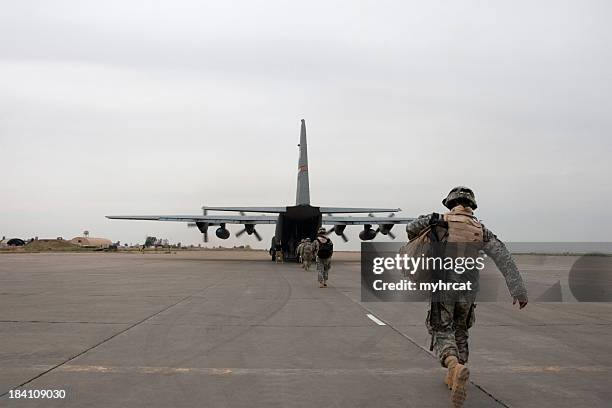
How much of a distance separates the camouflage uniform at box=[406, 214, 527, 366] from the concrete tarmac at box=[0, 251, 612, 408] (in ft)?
1.67

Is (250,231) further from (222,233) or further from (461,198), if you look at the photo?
(461,198)

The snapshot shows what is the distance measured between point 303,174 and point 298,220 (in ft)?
14.4

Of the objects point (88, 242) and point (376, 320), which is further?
point (88, 242)

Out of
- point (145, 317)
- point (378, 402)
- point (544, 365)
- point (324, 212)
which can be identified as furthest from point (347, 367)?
point (324, 212)

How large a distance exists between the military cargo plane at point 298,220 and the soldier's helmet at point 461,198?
28.3 metres

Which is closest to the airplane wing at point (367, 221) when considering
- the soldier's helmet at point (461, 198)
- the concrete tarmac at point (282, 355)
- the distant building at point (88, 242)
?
the concrete tarmac at point (282, 355)

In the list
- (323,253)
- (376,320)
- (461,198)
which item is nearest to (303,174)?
(323,253)

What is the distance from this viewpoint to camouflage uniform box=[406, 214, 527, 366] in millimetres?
5617

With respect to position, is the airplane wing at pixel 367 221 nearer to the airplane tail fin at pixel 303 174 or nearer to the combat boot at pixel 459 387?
the airplane tail fin at pixel 303 174

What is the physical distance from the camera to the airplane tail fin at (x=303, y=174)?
37969mm

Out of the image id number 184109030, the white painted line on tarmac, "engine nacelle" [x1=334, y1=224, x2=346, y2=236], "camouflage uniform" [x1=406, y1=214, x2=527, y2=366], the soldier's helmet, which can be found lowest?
the white painted line on tarmac

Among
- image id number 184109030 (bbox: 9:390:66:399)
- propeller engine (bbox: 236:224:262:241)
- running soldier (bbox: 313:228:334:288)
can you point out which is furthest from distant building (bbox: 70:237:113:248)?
image id number 184109030 (bbox: 9:390:66:399)

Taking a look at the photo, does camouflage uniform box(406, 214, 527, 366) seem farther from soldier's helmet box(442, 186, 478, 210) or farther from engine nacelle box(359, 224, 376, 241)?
engine nacelle box(359, 224, 376, 241)

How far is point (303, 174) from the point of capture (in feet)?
126
